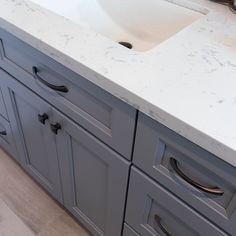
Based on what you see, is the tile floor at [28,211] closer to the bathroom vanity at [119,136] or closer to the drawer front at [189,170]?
the bathroom vanity at [119,136]

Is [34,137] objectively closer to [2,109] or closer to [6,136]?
[2,109]

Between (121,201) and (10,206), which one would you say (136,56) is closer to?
(121,201)

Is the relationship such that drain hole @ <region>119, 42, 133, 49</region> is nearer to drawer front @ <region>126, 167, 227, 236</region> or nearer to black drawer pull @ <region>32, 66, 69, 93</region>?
black drawer pull @ <region>32, 66, 69, 93</region>

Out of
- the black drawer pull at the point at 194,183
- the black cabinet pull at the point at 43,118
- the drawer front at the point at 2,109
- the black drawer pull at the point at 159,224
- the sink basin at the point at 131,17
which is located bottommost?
the drawer front at the point at 2,109

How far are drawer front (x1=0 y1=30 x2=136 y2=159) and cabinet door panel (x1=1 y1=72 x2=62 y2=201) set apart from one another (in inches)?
2.2

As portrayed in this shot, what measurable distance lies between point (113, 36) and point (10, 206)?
2.94ft

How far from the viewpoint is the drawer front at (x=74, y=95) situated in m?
0.61

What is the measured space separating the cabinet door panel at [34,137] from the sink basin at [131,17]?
309 millimetres

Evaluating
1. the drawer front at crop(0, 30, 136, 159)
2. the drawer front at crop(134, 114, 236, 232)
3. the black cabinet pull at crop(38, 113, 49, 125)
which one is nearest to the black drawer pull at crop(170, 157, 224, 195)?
the drawer front at crop(134, 114, 236, 232)

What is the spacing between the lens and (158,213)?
691 mm

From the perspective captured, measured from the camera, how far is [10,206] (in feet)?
4.21

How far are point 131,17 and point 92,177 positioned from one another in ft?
1.86

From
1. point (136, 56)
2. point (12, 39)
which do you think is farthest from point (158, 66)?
point (12, 39)


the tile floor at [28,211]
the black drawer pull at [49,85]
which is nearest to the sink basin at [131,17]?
the black drawer pull at [49,85]
